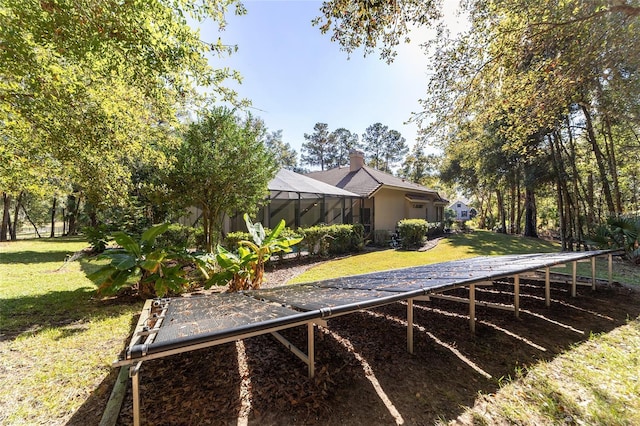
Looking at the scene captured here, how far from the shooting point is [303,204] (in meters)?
18.6

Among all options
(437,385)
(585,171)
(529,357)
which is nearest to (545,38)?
(529,357)

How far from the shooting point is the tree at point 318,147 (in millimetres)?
45875

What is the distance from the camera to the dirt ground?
2328mm

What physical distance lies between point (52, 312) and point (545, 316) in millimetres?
9255

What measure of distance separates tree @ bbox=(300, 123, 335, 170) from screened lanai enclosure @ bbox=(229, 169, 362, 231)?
2968 cm

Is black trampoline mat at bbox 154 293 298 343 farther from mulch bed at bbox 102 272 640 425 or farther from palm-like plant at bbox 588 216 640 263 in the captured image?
palm-like plant at bbox 588 216 640 263

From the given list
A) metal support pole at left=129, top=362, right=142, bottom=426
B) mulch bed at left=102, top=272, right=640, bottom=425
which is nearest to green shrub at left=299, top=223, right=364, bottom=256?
mulch bed at left=102, top=272, right=640, bottom=425

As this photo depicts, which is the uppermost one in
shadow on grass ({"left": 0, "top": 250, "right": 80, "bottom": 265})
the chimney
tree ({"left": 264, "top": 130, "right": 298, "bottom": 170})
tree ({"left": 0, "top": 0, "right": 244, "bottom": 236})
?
tree ({"left": 264, "top": 130, "right": 298, "bottom": 170})

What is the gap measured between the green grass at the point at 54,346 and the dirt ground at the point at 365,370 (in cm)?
48

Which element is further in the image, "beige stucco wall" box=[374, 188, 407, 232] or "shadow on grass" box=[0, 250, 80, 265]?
"beige stucco wall" box=[374, 188, 407, 232]

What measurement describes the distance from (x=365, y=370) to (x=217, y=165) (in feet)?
19.2

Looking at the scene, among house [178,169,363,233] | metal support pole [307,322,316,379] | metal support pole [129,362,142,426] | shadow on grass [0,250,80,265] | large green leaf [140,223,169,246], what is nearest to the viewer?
metal support pole [129,362,142,426]

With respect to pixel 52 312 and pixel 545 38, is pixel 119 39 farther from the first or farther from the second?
pixel 545 38

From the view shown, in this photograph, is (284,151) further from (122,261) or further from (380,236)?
(122,261)
